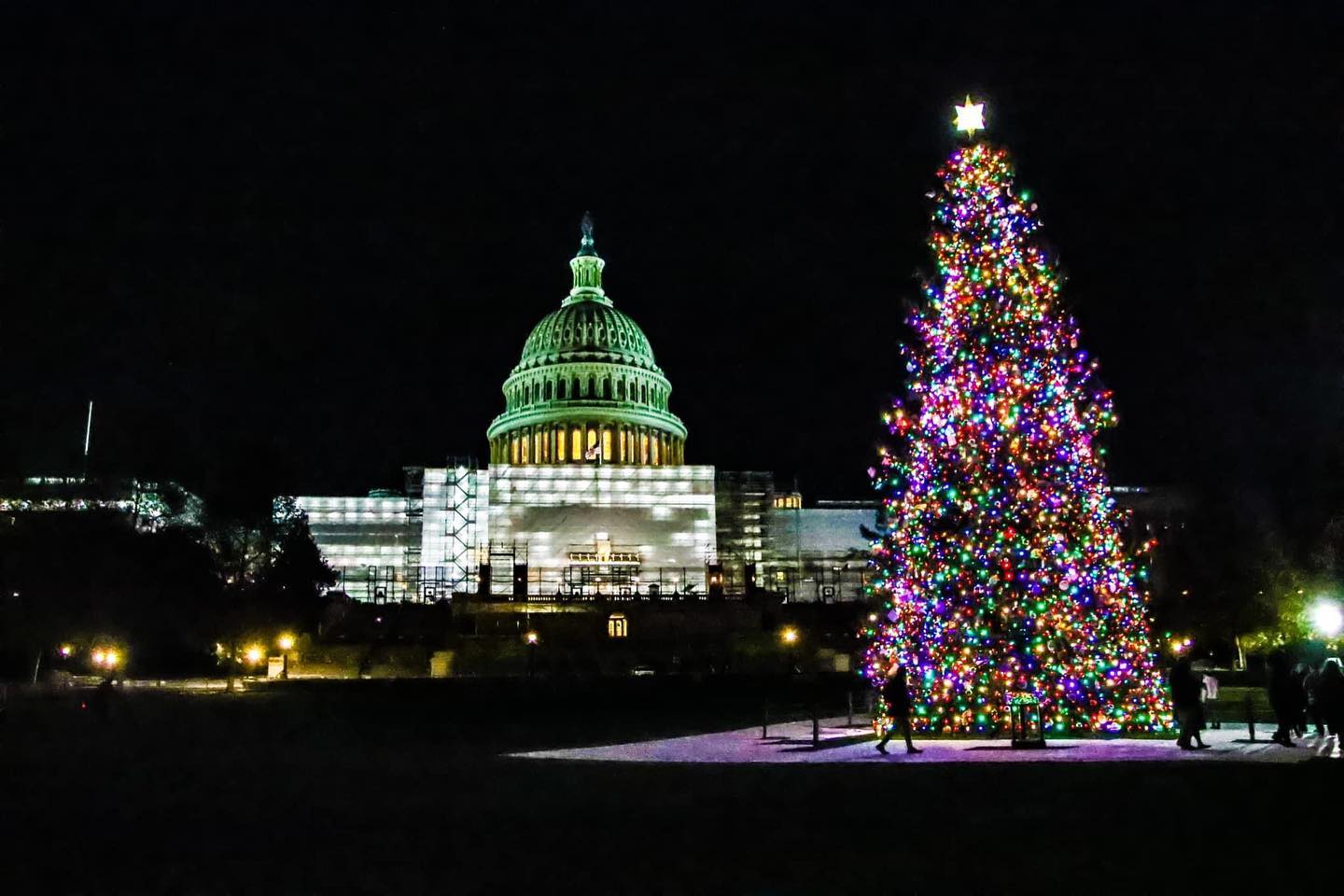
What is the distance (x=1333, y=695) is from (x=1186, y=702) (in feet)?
6.75

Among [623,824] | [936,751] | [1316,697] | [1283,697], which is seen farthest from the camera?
[1316,697]

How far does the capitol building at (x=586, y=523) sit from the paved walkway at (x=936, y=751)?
192ft

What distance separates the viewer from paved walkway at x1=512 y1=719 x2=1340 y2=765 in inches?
663

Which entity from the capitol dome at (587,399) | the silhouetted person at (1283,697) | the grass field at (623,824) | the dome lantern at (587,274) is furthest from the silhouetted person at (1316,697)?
the dome lantern at (587,274)

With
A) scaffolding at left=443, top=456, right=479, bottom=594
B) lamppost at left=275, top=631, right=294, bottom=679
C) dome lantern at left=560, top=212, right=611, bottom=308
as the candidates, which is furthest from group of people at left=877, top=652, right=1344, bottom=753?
dome lantern at left=560, top=212, right=611, bottom=308

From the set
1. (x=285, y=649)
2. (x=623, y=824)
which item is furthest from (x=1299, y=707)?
(x=285, y=649)

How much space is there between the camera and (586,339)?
109 meters

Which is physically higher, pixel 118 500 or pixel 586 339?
pixel 586 339

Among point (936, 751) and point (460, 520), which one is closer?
point (936, 751)

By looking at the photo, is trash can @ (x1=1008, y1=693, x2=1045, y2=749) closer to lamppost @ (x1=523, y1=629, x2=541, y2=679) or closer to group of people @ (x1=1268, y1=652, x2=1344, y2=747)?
group of people @ (x1=1268, y1=652, x2=1344, y2=747)

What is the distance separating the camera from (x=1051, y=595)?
791 inches

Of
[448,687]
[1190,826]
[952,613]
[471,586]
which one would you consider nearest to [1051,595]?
[952,613]

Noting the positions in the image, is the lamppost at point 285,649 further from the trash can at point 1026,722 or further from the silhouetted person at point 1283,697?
the silhouetted person at point 1283,697

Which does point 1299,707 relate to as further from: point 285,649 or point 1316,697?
point 285,649
